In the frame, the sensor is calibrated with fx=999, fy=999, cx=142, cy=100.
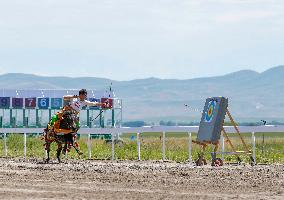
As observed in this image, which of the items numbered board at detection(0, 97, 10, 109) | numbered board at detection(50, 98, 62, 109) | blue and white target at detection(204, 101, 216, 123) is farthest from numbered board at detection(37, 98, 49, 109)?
blue and white target at detection(204, 101, 216, 123)

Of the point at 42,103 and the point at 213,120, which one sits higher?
the point at 42,103

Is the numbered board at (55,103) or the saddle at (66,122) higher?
the numbered board at (55,103)

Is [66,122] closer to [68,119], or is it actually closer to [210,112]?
[68,119]

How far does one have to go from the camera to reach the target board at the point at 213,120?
22344 mm

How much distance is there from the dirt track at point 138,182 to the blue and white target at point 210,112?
2.37 metres

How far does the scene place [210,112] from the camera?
75.3 ft

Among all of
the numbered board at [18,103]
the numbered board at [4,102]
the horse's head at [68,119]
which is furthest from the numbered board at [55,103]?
the horse's head at [68,119]

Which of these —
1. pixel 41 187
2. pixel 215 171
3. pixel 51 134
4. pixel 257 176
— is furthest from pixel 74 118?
pixel 41 187

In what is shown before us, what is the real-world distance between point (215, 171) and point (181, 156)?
7.18 metres

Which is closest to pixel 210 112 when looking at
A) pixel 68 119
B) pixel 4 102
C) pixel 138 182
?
pixel 68 119

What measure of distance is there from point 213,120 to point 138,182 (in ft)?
21.0

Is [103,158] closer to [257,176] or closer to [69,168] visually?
[69,168]

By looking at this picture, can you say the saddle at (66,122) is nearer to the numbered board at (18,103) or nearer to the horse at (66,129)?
the horse at (66,129)

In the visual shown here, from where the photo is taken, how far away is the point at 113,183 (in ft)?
53.2
